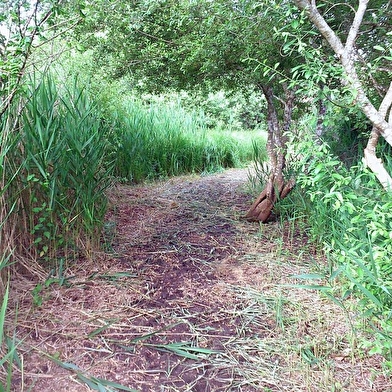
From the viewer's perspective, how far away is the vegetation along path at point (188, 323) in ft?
4.01

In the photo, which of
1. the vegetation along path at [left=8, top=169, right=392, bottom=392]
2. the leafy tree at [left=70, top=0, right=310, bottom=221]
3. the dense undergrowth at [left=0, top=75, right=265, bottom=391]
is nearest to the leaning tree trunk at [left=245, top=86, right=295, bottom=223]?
the leafy tree at [left=70, top=0, right=310, bottom=221]

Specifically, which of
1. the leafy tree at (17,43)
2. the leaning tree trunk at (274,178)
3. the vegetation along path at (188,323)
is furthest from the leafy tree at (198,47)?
the vegetation along path at (188,323)

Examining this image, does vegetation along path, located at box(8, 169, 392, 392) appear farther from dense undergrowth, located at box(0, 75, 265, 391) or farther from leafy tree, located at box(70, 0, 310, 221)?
leafy tree, located at box(70, 0, 310, 221)

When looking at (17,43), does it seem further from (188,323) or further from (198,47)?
(188,323)

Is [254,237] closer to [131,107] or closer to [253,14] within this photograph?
[253,14]

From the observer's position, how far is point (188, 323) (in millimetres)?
1554

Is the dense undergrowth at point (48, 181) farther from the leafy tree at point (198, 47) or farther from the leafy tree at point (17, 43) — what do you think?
the leafy tree at point (198, 47)

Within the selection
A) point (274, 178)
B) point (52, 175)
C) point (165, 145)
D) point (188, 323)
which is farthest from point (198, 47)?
point (165, 145)

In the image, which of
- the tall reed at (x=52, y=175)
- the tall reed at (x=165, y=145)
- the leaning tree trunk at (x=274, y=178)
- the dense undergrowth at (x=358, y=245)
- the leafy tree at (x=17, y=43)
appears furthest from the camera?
the tall reed at (x=165, y=145)

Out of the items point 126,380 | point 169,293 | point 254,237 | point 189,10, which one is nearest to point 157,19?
point 189,10

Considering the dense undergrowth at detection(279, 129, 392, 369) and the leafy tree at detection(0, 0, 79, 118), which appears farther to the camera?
the leafy tree at detection(0, 0, 79, 118)

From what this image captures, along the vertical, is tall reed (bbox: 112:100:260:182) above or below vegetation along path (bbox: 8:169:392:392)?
above

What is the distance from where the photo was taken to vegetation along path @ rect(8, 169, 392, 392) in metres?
1.22

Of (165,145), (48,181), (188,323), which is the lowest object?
(188,323)
